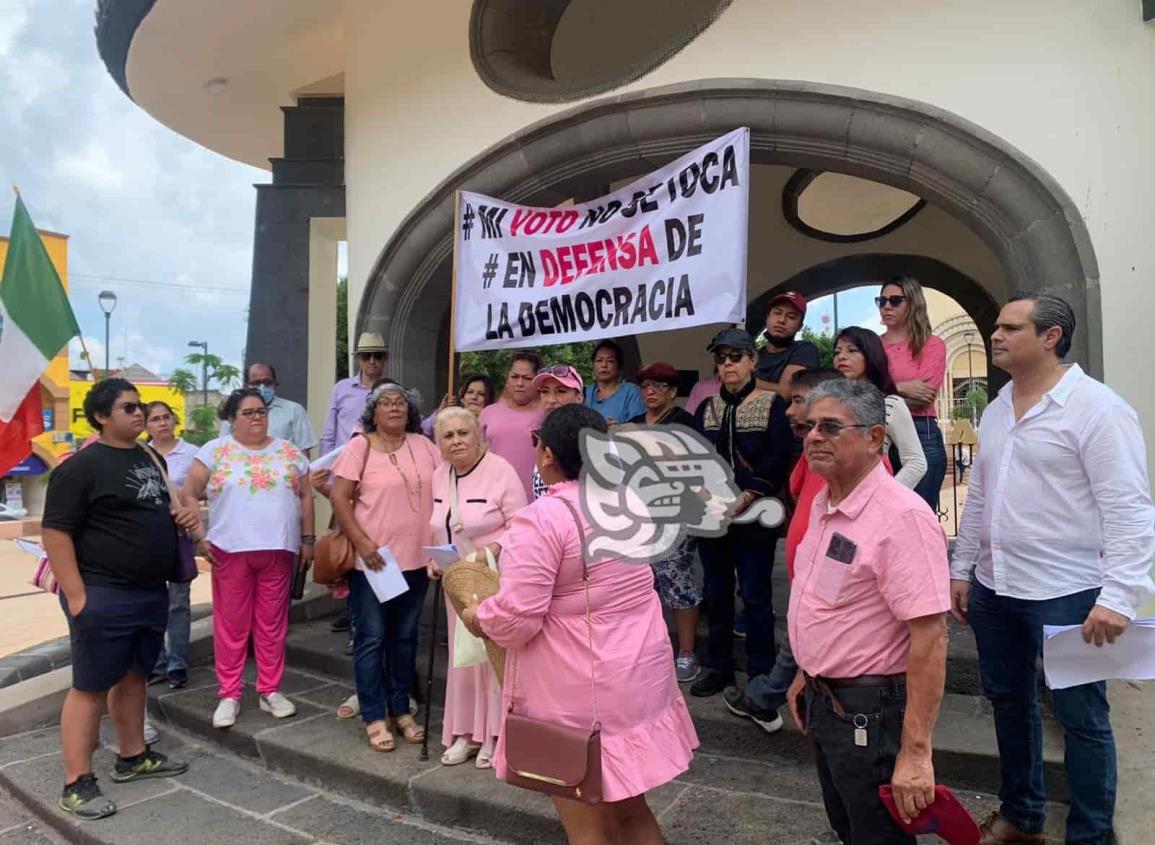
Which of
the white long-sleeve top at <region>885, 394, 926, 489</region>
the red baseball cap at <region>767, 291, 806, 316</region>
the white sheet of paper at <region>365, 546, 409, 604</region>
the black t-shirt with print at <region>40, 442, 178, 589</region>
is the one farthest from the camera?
the red baseball cap at <region>767, 291, 806, 316</region>

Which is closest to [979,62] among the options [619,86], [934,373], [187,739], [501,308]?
[934,373]

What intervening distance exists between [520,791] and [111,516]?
2.00 meters

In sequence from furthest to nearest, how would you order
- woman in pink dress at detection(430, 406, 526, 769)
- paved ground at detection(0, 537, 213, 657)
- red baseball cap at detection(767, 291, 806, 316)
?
paved ground at detection(0, 537, 213, 657), red baseball cap at detection(767, 291, 806, 316), woman in pink dress at detection(430, 406, 526, 769)

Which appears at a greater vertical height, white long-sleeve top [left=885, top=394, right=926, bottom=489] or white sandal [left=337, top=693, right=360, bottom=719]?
white long-sleeve top [left=885, top=394, right=926, bottom=489]

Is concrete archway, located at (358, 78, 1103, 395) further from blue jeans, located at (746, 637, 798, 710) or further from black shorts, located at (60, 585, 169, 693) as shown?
black shorts, located at (60, 585, 169, 693)

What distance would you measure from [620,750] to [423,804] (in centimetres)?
153

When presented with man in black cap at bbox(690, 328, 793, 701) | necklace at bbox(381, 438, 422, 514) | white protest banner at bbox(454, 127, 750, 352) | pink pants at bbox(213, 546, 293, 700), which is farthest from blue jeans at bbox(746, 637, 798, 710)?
pink pants at bbox(213, 546, 293, 700)

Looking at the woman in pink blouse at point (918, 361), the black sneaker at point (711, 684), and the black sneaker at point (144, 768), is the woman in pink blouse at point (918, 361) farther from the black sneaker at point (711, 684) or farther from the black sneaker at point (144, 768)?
the black sneaker at point (144, 768)

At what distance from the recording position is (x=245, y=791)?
3695 millimetres

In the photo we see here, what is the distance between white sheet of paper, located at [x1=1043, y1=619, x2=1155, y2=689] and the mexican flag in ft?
14.7

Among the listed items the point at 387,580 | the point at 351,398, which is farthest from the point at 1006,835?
the point at 351,398

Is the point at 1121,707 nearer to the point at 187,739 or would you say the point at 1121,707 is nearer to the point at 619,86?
the point at 619,86

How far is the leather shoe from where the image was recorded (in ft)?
8.71

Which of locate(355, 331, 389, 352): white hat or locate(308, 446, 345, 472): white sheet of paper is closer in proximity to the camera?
locate(308, 446, 345, 472): white sheet of paper
